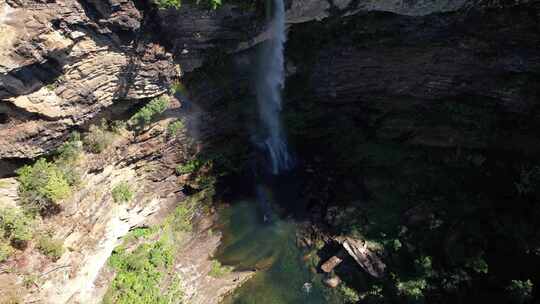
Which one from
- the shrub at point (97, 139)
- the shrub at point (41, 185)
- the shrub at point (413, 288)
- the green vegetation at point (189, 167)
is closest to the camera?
the shrub at point (41, 185)

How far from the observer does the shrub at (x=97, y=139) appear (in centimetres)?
1122

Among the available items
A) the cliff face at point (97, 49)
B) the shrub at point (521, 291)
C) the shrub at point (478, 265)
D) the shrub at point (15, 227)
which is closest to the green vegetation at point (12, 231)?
the shrub at point (15, 227)

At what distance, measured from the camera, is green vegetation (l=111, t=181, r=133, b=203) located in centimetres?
1275

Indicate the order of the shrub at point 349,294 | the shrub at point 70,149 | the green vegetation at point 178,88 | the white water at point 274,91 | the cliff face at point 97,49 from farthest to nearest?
the white water at point 274,91, the shrub at point 349,294, the green vegetation at point 178,88, the shrub at point 70,149, the cliff face at point 97,49

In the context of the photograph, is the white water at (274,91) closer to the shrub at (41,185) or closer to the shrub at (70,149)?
the shrub at (70,149)

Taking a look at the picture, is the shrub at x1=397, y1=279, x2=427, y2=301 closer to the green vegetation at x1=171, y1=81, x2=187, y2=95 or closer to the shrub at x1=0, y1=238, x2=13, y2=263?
the green vegetation at x1=171, y1=81, x2=187, y2=95

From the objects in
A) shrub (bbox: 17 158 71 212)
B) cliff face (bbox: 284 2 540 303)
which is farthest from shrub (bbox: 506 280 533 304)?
shrub (bbox: 17 158 71 212)

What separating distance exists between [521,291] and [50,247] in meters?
13.7

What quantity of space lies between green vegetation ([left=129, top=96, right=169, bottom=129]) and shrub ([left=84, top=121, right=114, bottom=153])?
105 cm

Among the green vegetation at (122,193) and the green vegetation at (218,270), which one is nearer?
the green vegetation at (122,193)

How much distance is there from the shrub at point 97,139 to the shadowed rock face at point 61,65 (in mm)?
567

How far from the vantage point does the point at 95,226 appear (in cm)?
1195

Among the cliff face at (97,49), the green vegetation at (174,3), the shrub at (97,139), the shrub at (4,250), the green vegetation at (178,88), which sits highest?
the green vegetation at (174,3)

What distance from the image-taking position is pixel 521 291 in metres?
10.5
